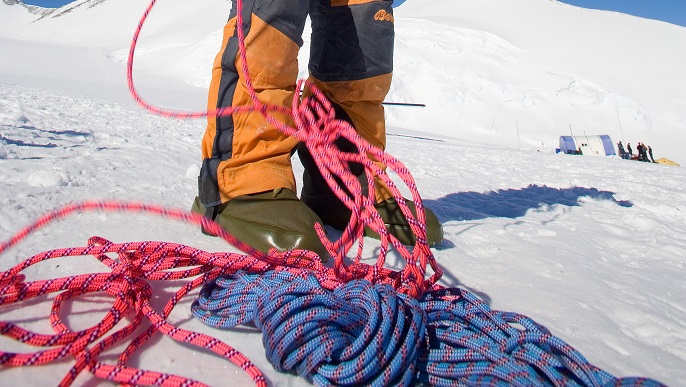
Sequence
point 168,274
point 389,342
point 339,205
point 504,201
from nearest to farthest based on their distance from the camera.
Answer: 1. point 389,342
2. point 168,274
3. point 339,205
4. point 504,201

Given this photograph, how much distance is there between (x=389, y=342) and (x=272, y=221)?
0.41 m

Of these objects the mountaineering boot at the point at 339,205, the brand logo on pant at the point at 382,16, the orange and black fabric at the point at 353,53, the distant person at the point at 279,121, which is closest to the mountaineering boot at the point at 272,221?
the distant person at the point at 279,121

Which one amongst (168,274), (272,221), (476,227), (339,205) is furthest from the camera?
(476,227)

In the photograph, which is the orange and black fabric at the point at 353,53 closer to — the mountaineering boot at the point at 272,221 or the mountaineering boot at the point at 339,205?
the mountaineering boot at the point at 339,205

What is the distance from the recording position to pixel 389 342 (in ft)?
1.71

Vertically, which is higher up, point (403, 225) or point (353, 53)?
point (353, 53)

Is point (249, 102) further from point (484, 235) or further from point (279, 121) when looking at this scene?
point (484, 235)

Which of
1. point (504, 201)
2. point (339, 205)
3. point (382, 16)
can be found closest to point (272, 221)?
point (339, 205)

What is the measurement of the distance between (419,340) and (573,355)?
169 mm

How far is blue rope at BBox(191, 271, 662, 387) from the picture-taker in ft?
1.67

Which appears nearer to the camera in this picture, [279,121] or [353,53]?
[279,121]

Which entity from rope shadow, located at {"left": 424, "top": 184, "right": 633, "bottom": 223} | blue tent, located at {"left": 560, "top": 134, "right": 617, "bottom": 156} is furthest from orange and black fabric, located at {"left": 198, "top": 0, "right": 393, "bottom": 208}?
blue tent, located at {"left": 560, "top": 134, "right": 617, "bottom": 156}

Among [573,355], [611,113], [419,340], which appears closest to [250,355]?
[419,340]

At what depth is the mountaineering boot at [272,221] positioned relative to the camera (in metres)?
0.84
